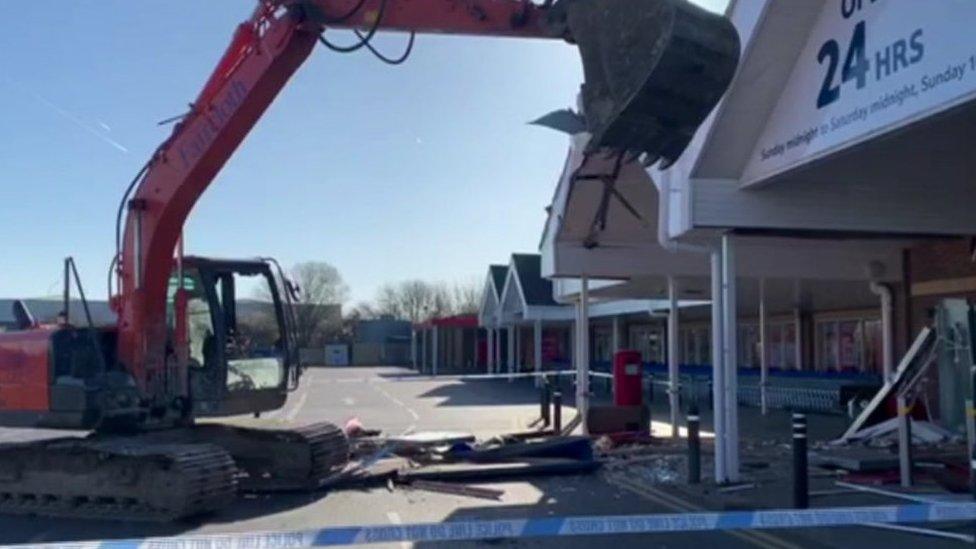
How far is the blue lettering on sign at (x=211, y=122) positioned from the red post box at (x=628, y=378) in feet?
32.7

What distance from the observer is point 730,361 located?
41.9 feet

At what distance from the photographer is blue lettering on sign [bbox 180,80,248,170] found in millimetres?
11633

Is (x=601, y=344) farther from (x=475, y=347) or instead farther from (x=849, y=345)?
(x=849, y=345)

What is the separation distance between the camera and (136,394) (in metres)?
11.8

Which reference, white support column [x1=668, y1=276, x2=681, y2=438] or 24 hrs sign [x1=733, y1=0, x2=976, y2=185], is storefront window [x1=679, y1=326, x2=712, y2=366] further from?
24 hrs sign [x1=733, y1=0, x2=976, y2=185]

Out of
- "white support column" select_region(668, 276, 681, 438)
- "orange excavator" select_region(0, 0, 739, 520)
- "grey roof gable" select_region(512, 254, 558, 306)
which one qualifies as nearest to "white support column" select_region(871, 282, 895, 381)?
"white support column" select_region(668, 276, 681, 438)

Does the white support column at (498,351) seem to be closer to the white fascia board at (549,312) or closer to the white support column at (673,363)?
the white fascia board at (549,312)

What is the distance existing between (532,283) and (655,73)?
38.9 metres

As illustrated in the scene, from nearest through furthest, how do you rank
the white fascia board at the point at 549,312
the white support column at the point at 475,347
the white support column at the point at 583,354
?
the white support column at the point at 583,354 < the white fascia board at the point at 549,312 < the white support column at the point at 475,347

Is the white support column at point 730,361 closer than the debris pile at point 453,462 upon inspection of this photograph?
Yes

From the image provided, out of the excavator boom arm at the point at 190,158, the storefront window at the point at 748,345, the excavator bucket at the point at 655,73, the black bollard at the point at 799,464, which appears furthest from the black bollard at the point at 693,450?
the storefront window at the point at 748,345

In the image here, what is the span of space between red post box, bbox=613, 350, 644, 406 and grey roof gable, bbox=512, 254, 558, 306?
23911 millimetres

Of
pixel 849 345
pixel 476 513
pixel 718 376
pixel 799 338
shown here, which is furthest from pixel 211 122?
pixel 799 338

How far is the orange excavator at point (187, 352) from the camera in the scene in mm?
10789
